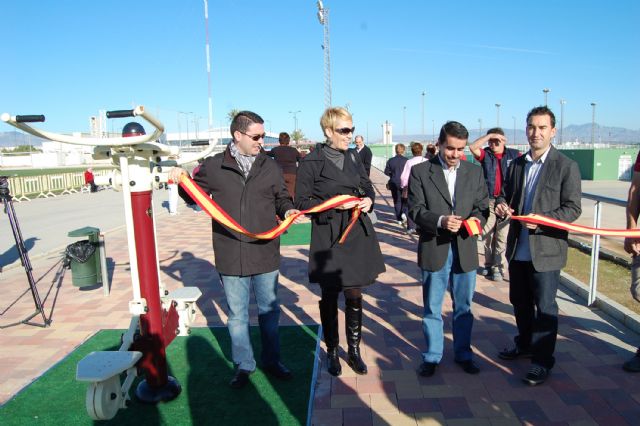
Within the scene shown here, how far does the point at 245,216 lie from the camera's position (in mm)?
3420

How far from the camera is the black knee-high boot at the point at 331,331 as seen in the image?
12.2ft

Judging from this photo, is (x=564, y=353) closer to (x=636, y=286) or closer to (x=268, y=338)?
(x=636, y=286)

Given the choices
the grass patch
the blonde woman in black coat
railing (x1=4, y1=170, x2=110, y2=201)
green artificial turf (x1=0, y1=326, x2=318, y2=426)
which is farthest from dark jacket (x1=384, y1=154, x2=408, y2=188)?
railing (x1=4, y1=170, x2=110, y2=201)

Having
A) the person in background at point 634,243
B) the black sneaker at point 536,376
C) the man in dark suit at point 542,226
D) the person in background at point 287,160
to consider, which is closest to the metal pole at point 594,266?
the person in background at point 634,243

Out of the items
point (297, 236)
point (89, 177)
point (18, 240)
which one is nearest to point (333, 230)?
point (89, 177)

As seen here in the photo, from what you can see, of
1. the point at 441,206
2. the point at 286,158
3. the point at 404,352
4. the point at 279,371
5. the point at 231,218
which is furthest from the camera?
the point at 286,158

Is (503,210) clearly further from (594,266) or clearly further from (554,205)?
(594,266)

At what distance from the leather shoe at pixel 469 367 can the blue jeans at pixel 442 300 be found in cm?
3

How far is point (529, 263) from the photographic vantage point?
3.59m

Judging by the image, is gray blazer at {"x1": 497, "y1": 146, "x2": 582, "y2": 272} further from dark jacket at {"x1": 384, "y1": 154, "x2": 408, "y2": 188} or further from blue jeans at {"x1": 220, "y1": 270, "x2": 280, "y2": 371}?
dark jacket at {"x1": 384, "y1": 154, "x2": 408, "y2": 188}

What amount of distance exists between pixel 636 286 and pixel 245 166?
321 centimetres

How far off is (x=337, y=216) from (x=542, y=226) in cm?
154

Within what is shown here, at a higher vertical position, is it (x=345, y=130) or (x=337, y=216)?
(x=345, y=130)

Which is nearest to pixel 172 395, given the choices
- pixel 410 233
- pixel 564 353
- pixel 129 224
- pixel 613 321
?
pixel 129 224
